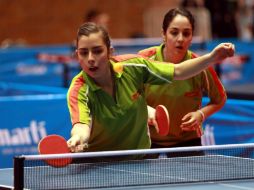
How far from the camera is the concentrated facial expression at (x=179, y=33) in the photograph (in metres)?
5.10

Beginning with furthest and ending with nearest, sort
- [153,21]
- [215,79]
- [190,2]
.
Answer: [153,21]
[190,2]
[215,79]

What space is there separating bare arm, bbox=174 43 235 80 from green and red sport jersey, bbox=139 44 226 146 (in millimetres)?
792

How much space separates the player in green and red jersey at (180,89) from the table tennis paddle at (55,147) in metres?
1.46

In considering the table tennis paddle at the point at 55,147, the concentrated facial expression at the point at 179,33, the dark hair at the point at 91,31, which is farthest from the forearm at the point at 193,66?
the table tennis paddle at the point at 55,147

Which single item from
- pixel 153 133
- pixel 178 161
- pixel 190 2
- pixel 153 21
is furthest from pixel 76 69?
pixel 178 161

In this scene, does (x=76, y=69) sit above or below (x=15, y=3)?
below

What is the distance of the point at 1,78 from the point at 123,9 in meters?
4.91

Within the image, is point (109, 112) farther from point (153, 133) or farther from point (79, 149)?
point (153, 133)

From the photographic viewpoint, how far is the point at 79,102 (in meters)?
4.22

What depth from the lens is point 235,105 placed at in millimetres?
6922

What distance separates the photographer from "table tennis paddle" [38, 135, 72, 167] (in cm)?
378

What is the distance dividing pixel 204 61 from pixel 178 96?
3.53 ft

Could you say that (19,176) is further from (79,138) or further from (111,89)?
(111,89)

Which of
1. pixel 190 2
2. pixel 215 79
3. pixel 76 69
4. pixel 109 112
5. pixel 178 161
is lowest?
pixel 178 161
